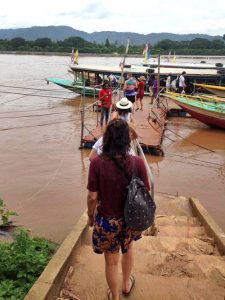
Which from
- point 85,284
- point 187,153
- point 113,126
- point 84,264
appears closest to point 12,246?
point 84,264

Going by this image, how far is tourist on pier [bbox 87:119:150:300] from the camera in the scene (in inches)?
108

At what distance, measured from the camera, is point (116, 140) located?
273 centimetres

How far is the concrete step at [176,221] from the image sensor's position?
543 cm

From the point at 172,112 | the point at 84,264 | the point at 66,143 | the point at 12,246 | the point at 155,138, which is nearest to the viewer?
the point at 84,264

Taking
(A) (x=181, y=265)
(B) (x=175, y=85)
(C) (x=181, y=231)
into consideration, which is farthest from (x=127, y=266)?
(B) (x=175, y=85)

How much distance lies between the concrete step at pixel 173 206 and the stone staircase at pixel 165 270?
1.21 meters

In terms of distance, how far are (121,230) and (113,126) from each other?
827mm

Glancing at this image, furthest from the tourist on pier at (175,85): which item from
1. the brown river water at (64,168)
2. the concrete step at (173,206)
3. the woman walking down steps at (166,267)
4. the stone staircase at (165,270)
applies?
the stone staircase at (165,270)

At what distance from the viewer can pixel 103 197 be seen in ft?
9.31

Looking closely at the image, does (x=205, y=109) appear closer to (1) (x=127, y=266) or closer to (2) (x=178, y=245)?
(2) (x=178, y=245)

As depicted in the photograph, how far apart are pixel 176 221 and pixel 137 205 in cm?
293

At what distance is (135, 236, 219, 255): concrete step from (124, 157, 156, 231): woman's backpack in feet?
4.98

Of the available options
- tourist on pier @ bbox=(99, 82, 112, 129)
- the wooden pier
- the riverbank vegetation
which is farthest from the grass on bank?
tourist on pier @ bbox=(99, 82, 112, 129)

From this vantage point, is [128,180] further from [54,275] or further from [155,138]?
[155,138]
